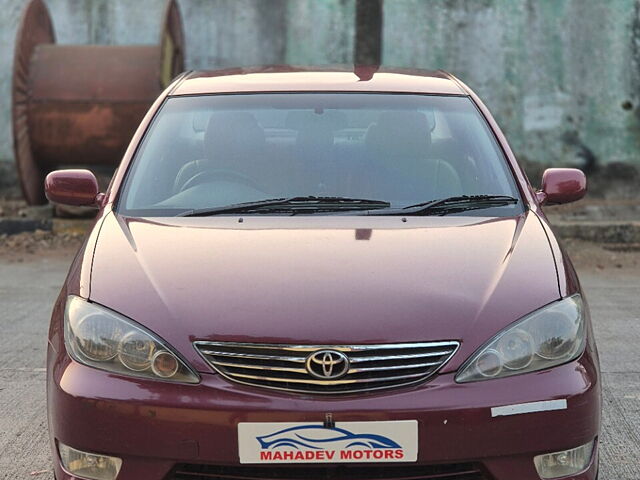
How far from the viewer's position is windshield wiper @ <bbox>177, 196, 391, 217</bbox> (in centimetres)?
383

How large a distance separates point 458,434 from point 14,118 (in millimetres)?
8749

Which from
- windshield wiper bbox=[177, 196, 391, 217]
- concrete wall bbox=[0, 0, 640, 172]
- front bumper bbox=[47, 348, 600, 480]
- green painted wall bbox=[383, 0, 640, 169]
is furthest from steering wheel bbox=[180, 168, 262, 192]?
green painted wall bbox=[383, 0, 640, 169]

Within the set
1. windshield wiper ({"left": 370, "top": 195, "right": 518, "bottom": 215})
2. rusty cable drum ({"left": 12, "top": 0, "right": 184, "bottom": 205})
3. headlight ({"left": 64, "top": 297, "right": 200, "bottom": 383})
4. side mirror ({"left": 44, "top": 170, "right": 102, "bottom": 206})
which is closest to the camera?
headlight ({"left": 64, "top": 297, "right": 200, "bottom": 383})

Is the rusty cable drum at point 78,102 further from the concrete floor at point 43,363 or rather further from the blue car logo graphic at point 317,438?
the blue car logo graphic at point 317,438

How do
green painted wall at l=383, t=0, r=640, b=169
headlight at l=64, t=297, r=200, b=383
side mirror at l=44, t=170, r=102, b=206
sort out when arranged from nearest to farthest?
headlight at l=64, t=297, r=200, b=383
side mirror at l=44, t=170, r=102, b=206
green painted wall at l=383, t=0, r=640, b=169

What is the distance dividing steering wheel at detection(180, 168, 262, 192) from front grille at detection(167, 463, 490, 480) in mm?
1339

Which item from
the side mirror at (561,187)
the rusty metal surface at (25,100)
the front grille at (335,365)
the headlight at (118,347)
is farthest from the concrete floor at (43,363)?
the rusty metal surface at (25,100)

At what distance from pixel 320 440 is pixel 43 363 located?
10.5 ft

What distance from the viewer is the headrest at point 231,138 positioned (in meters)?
4.18

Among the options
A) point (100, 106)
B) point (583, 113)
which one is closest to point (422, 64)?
point (583, 113)

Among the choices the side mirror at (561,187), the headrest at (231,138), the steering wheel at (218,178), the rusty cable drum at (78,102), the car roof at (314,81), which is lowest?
the rusty cable drum at (78,102)

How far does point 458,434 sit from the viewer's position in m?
2.87

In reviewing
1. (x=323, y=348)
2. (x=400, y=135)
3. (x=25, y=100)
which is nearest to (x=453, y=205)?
(x=400, y=135)

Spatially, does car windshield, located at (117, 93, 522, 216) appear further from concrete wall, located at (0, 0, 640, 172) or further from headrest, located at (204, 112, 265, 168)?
concrete wall, located at (0, 0, 640, 172)
